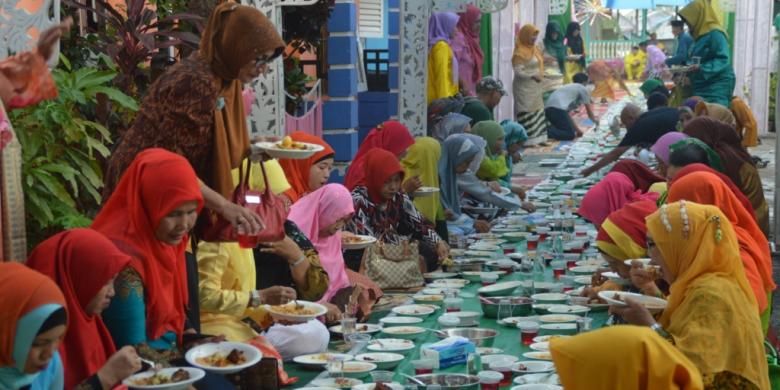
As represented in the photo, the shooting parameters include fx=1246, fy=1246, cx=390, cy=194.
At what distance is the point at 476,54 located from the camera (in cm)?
1377

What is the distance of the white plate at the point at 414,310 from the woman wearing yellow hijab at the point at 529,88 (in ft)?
34.7

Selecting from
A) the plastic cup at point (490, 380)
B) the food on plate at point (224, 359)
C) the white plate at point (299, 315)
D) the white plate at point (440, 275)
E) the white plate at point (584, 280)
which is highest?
the food on plate at point (224, 359)

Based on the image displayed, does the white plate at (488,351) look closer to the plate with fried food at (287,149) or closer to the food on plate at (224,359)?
the plate with fried food at (287,149)

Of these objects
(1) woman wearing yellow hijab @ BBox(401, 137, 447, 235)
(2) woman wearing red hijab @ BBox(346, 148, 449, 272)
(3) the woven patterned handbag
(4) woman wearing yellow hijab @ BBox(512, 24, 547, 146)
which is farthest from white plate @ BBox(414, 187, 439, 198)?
(4) woman wearing yellow hijab @ BBox(512, 24, 547, 146)

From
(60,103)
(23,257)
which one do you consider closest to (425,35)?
(60,103)

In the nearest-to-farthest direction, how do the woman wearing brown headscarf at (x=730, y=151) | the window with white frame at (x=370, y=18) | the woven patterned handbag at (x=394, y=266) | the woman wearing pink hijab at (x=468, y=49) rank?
the woven patterned handbag at (x=394, y=266) → the woman wearing brown headscarf at (x=730, y=151) → the window with white frame at (x=370, y=18) → the woman wearing pink hijab at (x=468, y=49)

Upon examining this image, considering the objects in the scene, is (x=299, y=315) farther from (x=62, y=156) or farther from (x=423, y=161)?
(x=423, y=161)

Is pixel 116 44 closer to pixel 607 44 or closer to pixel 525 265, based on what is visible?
pixel 525 265

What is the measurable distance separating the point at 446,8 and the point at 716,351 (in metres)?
8.19

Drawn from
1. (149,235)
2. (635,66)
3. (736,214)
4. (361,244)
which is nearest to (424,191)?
(361,244)

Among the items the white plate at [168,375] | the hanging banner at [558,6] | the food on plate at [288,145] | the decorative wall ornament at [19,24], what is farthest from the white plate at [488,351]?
the hanging banner at [558,6]

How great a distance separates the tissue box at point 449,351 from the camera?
425 cm

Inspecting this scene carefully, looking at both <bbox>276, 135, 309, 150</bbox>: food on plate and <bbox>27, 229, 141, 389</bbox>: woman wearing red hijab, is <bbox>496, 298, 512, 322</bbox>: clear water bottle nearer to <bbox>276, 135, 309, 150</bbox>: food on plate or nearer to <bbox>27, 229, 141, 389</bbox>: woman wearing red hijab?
<bbox>276, 135, 309, 150</bbox>: food on plate

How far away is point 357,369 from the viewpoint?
423 cm
